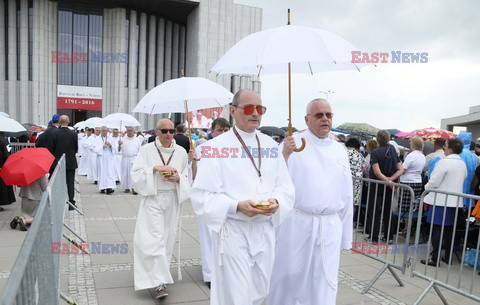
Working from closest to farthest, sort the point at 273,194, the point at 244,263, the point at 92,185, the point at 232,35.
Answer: the point at 244,263 < the point at 273,194 < the point at 92,185 < the point at 232,35

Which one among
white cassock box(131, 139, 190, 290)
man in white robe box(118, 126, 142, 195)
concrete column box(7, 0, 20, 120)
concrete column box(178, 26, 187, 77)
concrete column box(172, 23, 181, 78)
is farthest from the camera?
concrete column box(178, 26, 187, 77)

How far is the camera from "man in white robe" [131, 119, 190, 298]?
13.9ft

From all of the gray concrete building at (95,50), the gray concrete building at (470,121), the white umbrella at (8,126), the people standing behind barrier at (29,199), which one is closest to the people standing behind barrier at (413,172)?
the people standing behind barrier at (29,199)

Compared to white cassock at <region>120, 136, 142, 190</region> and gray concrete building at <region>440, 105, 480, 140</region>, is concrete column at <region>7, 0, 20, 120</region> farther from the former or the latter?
gray concrete building at <region>440, 105, 480, 140</region>

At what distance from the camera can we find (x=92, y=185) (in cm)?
1383

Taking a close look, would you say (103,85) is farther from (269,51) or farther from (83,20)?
(269,51)

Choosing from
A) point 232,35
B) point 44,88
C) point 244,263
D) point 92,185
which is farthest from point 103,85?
point 244,263

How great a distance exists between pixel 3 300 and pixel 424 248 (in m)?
6.90

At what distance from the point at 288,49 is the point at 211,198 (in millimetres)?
1407

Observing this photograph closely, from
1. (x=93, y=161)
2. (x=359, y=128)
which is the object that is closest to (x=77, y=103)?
(x=93, y=161)

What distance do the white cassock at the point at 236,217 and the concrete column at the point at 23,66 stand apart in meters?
44.7

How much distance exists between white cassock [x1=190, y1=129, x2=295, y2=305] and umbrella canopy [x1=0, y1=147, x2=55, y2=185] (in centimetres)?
461

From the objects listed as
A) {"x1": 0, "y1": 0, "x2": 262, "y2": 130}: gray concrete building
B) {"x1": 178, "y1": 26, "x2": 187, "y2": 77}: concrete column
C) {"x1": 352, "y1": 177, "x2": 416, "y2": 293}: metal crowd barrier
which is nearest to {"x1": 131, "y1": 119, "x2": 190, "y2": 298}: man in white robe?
{"x1": 352, "y1": 177, "x2": 416, "y2": 293}: metal crowd barrier

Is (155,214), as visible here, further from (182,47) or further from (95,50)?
(182,47)
